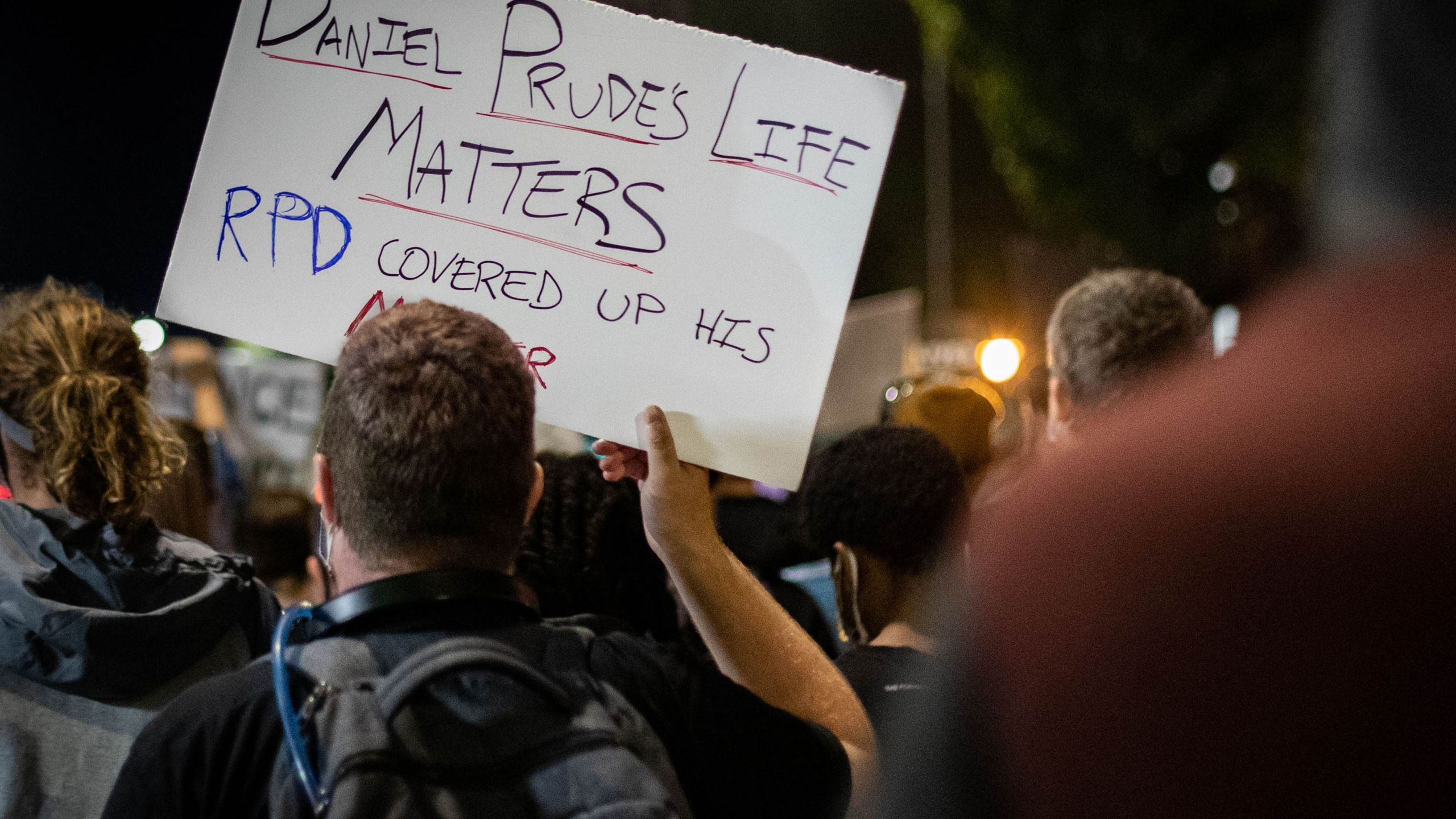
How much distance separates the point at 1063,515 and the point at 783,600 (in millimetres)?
3341

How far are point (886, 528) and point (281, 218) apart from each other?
5.23ft

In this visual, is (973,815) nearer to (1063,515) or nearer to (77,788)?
(1063,515)

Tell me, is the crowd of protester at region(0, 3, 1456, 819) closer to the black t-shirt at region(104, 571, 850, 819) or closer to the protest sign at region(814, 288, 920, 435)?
the black t-shirt at region(104, 571, 850, 819)

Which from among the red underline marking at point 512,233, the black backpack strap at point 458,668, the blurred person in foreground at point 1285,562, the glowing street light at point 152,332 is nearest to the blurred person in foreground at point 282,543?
the red underline marking at point 512,233

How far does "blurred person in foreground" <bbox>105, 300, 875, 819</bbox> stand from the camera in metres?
1.35

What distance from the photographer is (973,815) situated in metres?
0.68

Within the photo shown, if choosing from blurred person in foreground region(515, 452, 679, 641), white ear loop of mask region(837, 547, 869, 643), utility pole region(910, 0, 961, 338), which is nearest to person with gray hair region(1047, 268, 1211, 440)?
white ear loop of mask region(837, 547, 869, 643)

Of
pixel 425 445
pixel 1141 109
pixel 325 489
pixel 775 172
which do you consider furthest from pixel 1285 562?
pixel 1141 109

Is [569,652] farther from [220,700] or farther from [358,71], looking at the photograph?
[358,71]

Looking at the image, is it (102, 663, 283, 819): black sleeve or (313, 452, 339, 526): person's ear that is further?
(313, 452, 339, 526): person's ear

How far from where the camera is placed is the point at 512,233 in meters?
2.25

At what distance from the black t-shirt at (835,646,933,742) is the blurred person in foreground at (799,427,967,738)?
0.05 meters

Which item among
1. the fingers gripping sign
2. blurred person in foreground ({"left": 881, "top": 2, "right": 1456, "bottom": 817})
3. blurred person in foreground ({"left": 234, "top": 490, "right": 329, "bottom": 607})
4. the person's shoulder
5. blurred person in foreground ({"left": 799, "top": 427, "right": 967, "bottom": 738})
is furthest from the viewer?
blurred person in foreground ({"left": 234, "top": 490, "right": 329, "bottom": 607})

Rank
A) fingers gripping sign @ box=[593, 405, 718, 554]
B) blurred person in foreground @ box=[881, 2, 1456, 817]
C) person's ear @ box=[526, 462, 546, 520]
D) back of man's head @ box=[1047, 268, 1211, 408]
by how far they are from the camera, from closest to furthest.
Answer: blurred person in foreground @ box=[881, 2, 1456, 817]
person's ear @ box=[526, 462, 546, 520]
fingers gripping sign @ box=[593, 405, 718, 554]
back of man's head @ box=[1047, 268, 1211, 408]
